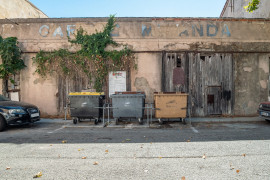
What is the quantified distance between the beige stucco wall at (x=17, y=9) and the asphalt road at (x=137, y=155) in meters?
11.2

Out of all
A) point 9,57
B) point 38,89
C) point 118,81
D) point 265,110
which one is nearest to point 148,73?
point 118,81

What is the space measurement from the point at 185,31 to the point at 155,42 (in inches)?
65.7

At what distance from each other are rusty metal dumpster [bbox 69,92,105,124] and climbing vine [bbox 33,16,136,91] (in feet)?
7.14

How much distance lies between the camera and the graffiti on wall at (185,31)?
35.0 feet

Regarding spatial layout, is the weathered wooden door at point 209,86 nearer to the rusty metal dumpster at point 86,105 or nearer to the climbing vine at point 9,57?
the rusty metal dumpster at point 86,105

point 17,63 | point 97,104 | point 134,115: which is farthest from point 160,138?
point 17,63

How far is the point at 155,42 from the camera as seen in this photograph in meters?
10.6

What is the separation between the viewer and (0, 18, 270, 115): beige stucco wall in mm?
10625

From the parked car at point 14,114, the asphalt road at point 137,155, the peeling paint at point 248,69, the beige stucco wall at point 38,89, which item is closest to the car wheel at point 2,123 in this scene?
the parked car at point 14,114

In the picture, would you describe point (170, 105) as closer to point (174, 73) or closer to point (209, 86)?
point (174, 73)

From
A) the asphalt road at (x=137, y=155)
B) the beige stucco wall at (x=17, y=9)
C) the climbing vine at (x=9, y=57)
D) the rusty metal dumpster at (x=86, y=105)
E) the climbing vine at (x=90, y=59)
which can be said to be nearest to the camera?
the asphalt road at (x=137, y=155)

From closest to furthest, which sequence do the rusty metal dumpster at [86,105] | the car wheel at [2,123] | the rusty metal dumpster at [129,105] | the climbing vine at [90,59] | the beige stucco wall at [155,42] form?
the car wheel at [2,123] < the rusty metal dumpster at [129,105] < the rusty metal dumpster at [86,105] < the climbing vine at [90,59] < the beige stucco wall at [155,42]

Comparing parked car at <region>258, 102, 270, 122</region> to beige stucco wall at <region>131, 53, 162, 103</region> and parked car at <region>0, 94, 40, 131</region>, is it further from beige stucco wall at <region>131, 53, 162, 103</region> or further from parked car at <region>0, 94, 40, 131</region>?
parked car at <region>0, 94, 40, 131</region>

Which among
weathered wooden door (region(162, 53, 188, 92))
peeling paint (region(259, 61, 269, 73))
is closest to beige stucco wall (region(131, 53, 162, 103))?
weathered wooden door (region(162, 53, 188, 92))
